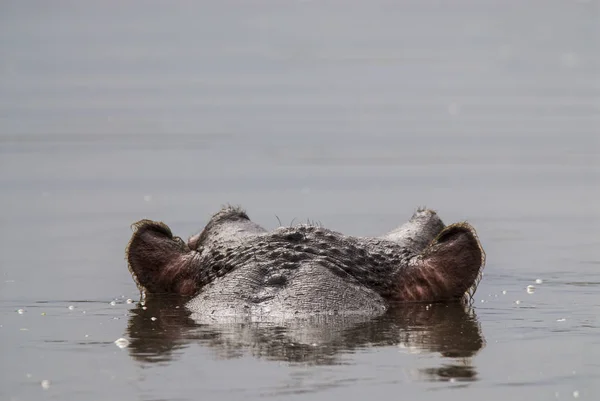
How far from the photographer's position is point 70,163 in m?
21.8

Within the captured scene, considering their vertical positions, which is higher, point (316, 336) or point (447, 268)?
point (447, 268)

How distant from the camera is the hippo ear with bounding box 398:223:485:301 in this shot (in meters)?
11.9

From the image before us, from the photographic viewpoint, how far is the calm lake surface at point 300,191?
9.52 metres

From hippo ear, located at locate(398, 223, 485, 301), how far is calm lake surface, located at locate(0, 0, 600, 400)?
19 cm

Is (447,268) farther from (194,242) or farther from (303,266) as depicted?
(194,242)

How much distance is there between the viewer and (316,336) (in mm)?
10344

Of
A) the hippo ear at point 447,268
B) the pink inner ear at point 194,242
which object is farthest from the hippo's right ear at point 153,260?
the hippo ear at point 447,268

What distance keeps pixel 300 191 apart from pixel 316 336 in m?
8.29

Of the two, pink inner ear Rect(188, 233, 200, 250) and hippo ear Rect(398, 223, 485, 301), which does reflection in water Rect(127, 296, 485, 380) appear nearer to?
hippo ear Rect(398, 223, 485, 301)

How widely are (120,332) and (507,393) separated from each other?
3.11 metres

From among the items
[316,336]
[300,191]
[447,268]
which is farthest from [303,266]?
[300,191]

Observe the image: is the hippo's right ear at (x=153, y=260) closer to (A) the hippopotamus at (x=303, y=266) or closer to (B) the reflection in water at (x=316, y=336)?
(A) the hippopotamus at (x=303, y=266)

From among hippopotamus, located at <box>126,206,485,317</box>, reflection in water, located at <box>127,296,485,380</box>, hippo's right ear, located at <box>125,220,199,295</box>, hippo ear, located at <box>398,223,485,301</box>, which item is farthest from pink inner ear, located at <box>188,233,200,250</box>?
hippo ear, located at <box>398,223,485,301</box>

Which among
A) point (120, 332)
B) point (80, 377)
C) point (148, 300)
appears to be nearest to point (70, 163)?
point (148, 300)
